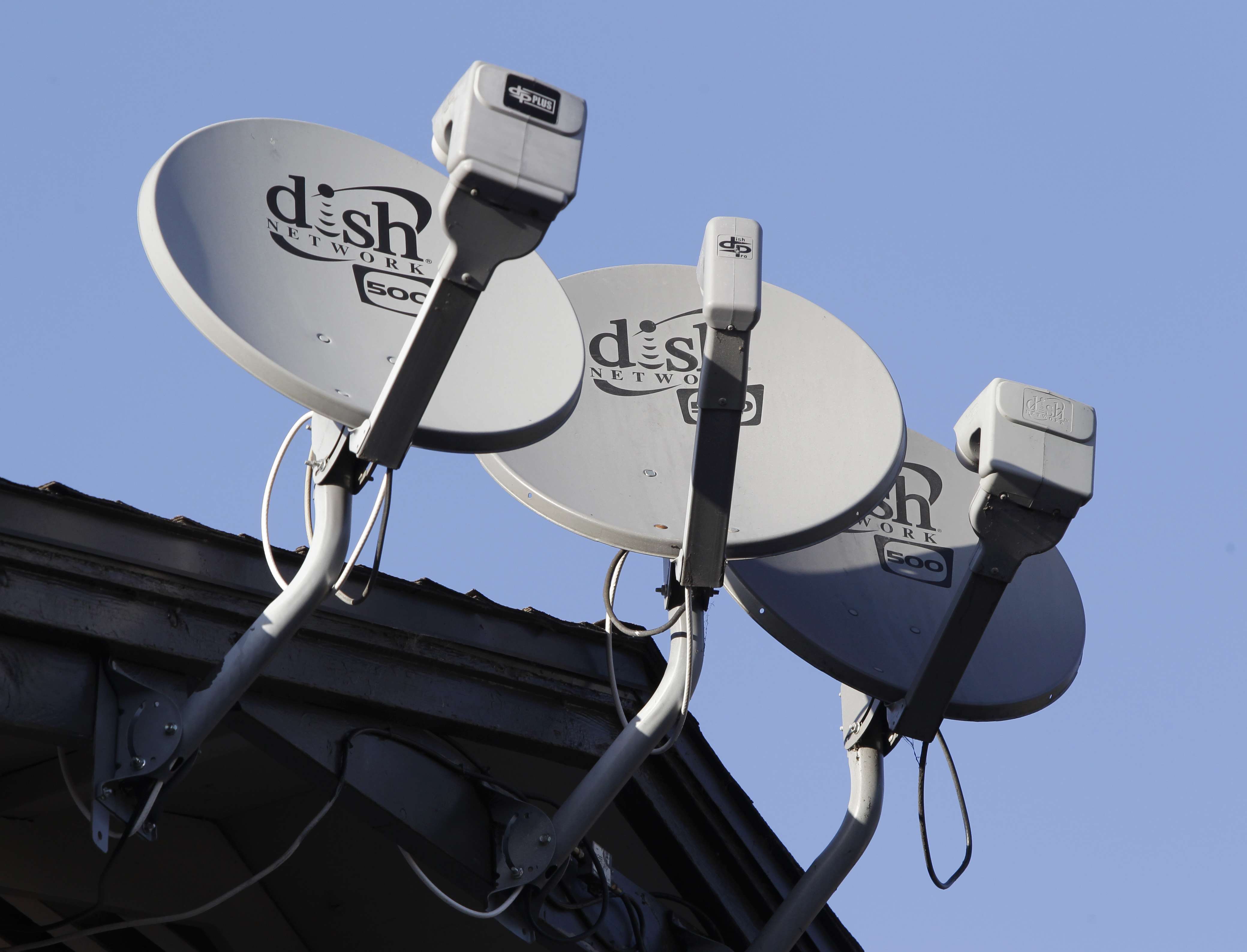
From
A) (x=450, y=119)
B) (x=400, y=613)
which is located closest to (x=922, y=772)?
(x=400, y=613)

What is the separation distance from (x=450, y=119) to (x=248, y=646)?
3.80 ft

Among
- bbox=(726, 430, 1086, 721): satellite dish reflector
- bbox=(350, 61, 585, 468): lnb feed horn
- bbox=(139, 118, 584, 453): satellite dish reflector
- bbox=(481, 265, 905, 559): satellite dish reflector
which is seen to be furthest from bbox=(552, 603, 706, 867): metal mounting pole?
bbox=(350, 61, 585, 468): lnb feed horn

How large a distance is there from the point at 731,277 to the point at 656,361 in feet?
3.56

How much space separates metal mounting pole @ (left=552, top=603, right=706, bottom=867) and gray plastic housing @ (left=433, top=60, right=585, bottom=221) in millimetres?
1296

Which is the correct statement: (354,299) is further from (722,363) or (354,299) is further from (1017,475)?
(1017,475)

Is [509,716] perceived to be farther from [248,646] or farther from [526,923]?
[248,646]

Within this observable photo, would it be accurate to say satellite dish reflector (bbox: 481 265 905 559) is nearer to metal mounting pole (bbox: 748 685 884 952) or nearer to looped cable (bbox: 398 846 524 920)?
metal mounting pole (bbox: 748 685 884 952)

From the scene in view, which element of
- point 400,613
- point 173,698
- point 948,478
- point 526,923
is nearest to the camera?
point 173,698

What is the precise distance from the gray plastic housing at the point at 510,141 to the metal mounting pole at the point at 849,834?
6.93 feet

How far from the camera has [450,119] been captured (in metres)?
3.16

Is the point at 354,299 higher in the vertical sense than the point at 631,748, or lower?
higher

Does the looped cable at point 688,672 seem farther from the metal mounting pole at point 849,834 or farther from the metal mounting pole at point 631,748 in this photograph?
the metal mounting pole at point 849,834

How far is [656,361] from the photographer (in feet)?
15.7

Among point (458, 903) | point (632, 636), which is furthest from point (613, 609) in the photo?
point (458, 903)
